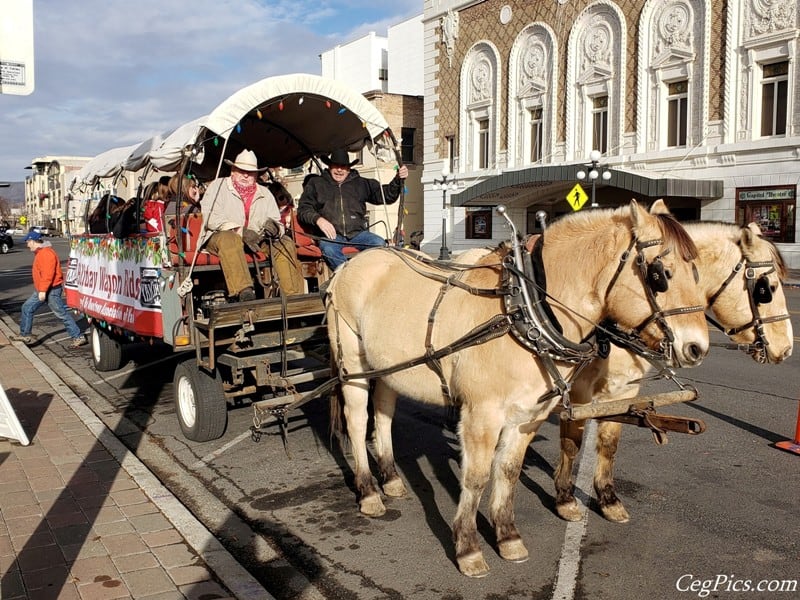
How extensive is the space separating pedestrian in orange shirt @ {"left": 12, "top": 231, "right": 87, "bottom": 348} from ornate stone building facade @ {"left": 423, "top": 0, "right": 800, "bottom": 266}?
1566 cm

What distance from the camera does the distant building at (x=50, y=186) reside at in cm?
8631

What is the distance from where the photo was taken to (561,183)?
1137 inches

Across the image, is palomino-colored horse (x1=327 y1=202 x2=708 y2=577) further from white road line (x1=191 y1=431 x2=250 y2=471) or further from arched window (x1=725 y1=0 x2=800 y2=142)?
arched window (x1=725 y1=0 x2=800 y2=142)

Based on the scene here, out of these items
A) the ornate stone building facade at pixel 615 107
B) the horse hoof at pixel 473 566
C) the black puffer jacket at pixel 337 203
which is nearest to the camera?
the horse hoof at pixel 473 566

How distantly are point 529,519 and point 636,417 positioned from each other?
1208mm

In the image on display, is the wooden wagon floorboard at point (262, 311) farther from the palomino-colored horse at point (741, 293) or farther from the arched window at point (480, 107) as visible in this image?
the arched window at point (480, 107)

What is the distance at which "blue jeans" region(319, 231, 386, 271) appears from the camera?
717 centimetres

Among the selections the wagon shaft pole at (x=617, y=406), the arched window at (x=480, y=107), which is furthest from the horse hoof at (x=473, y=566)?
the arched window at (x=480, y=107)

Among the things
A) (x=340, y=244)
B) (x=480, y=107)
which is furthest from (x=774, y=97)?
(x=340, y=244)

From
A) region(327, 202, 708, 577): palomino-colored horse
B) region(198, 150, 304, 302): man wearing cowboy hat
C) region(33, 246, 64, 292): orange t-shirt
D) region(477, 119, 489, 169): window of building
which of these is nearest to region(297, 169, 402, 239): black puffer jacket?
region(198, 150, 304, 302): man wearing cowboy hat

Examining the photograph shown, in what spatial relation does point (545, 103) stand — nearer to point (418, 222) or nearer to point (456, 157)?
point (456, 157)

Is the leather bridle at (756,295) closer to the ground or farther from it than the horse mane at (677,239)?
closer to the ground

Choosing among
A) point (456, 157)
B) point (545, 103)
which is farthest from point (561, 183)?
point (456, 157)

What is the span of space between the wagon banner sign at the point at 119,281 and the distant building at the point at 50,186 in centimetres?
6539
